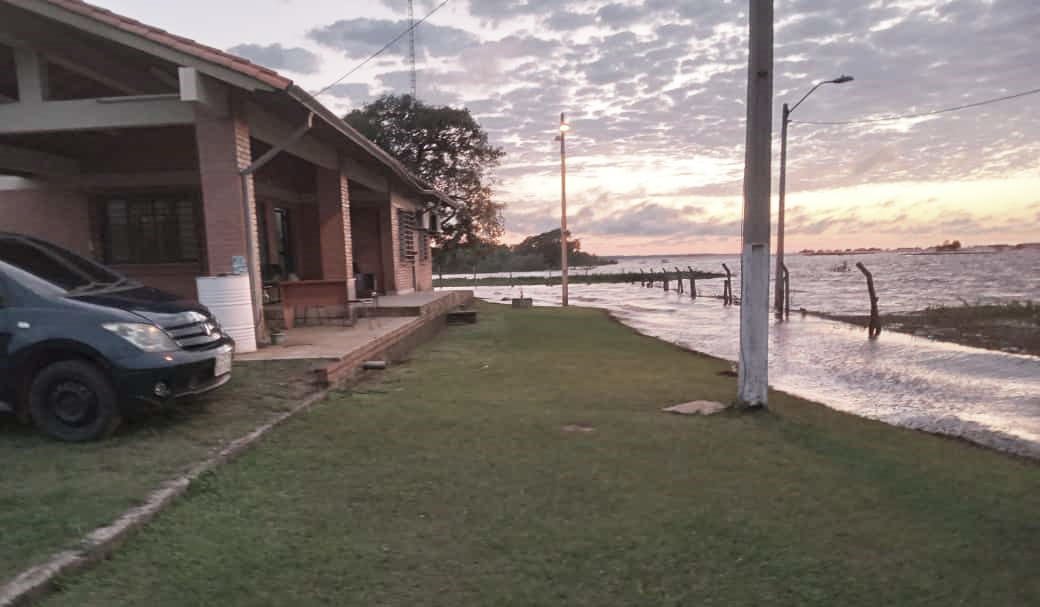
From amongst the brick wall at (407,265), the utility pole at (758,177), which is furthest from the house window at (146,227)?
the utility pole at (758,177)

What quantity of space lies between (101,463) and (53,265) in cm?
200

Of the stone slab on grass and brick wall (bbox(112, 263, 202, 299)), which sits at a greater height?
brick wall (bbox(112, 263, 202, 299))

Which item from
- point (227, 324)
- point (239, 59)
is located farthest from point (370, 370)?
point (239, 59)

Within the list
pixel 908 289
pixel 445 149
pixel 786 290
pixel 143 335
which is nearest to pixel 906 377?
pixel 143 335

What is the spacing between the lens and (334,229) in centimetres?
1219

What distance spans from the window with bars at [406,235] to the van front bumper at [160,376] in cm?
1302

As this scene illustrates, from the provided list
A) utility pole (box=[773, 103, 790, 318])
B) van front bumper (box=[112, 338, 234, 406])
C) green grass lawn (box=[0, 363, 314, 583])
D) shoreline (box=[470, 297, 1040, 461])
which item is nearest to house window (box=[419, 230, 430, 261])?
utility pole (box=[773, 103, 790, 318])

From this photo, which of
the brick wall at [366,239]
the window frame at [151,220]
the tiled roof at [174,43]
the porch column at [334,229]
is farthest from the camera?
the brick wall at [366,239]

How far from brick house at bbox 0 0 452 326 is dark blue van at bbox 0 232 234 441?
3381 mm

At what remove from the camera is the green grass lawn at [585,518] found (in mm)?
2793

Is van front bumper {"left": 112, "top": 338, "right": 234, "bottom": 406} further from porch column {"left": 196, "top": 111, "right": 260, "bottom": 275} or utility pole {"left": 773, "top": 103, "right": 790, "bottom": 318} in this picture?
utility pole {"left": 773, "top": 103, "right": 790, "bottom": 318}

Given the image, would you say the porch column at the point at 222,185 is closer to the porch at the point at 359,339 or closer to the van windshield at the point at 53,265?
the porch at the point at 359,339

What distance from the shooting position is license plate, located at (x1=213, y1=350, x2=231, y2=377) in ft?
17.4

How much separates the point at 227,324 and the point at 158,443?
3.31 metres
